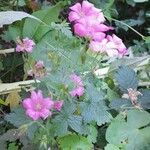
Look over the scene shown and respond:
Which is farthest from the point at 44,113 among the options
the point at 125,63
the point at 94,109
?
the point at 125,63

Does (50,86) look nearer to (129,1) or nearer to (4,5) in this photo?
(4,5)

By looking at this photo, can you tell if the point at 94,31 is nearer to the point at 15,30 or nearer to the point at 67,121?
the point at 67,121

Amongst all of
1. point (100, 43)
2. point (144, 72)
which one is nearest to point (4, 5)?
point (144, 72)

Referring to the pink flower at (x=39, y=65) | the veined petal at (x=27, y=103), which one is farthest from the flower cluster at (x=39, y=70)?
the veined petal at (x=27, y=103)

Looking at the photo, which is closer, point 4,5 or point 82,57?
point 82,57

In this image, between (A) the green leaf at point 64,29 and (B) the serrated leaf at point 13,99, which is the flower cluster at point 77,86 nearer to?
(A) the green leaf at point 64,29

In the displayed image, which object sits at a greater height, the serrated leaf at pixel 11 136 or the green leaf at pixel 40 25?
the green leaf at pixel 40 25

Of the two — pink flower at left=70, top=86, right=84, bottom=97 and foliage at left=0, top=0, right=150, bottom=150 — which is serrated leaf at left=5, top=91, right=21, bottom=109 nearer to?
foliage at left=0, top=0, right=150, bottom=150
